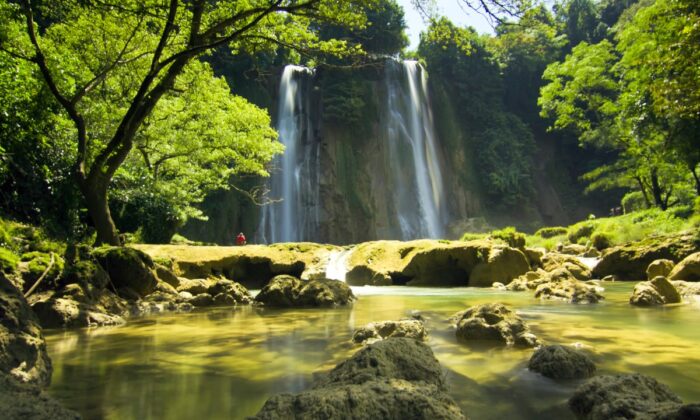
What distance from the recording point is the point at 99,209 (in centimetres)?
946

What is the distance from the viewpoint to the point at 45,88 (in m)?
9.75

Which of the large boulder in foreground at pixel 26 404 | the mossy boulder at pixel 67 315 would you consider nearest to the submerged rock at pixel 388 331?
the large boulder in foreground at pixel 26 404

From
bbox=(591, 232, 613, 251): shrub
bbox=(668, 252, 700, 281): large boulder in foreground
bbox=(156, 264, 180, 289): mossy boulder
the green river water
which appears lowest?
the green river water

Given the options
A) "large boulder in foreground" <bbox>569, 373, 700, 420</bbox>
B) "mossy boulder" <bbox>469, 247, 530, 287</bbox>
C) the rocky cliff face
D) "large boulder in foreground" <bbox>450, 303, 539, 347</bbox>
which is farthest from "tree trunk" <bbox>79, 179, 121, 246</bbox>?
the rocky cliff face

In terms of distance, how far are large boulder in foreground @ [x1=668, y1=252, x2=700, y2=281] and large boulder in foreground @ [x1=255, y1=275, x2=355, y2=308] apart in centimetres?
783

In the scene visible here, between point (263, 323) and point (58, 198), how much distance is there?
596 centimetres

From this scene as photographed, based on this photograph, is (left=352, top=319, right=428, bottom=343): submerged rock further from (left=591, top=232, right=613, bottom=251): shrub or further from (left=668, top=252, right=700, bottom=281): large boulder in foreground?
(left=591, top=232, right=613, bottom=251): shrub

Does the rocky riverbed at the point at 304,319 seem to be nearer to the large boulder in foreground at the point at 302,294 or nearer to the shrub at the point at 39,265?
the large boulder in foreground at the point at 302,294

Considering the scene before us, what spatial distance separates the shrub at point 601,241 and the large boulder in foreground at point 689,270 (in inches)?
358

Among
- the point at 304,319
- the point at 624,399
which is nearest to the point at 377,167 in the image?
the point at 304,319

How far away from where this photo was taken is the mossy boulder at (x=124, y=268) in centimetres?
839

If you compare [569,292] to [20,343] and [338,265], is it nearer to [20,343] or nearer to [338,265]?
[338,265]

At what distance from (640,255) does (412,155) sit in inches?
805

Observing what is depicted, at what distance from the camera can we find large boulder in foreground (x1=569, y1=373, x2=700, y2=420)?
242 centimetres
